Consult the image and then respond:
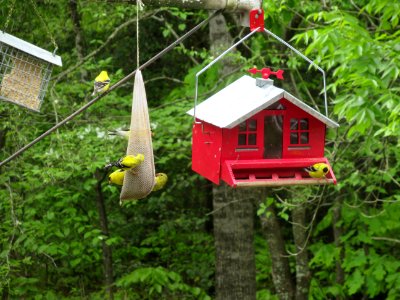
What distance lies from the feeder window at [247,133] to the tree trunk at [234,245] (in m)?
4.65

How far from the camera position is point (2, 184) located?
7.52m

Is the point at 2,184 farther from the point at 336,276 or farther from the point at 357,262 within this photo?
the point at 336,276

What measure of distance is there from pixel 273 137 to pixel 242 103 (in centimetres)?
30

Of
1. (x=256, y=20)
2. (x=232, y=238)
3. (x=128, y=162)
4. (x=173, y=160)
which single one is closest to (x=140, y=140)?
(x=128, y=162)

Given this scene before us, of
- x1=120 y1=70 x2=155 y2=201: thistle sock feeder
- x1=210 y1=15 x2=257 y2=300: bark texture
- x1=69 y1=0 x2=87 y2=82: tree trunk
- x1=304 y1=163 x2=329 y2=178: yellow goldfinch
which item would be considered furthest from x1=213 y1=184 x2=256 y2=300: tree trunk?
x1=120 y1=70 x2=155 y2=201: thistle sock feeder

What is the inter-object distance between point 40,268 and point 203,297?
258 centimetres

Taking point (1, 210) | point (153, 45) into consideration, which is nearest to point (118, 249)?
point (153, 45)

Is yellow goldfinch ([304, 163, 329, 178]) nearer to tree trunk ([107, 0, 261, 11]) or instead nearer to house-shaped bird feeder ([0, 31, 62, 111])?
tree trunk ([107, 0, 261, 11])

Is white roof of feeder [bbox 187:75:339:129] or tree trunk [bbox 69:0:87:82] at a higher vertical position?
white roof of feeder [bbox 187:75:339:129]

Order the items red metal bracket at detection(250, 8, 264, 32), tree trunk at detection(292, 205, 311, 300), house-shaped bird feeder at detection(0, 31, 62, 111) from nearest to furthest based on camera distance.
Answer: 1. red metal bracket at detection(250, 8, 264, 32)
2. house-shaped bird feeder at detection(0, 31, 62, 111)
3. tree trunk at detection(292, 205, 311, 300)

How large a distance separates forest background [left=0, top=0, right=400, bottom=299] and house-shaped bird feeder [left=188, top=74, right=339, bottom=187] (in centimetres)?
149

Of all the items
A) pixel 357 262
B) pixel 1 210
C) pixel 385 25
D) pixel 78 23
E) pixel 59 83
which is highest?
pixel 385 25

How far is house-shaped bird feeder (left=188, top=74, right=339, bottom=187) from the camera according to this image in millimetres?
3779

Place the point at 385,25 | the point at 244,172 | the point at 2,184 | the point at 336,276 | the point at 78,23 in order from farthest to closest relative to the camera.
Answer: the point at 336,276 → the point at 78,23 → the point at 2,184 → the point at 385,25 → the point at 244,172
